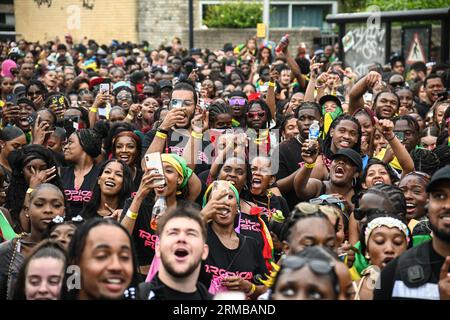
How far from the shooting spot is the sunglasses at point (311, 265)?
150 inches

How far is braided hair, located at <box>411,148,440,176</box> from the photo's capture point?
786cm

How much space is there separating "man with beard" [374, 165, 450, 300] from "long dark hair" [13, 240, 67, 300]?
5.48 feet

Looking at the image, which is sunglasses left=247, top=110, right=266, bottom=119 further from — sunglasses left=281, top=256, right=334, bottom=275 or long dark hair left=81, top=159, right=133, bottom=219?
sunglasses left=281, top=256, right=334, bottom=275

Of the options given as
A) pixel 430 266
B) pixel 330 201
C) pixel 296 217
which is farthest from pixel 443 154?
pixel 430 266

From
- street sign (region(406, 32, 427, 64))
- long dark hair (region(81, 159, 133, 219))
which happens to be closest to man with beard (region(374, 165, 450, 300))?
long dark hair (region(81, 159, 133, 219))

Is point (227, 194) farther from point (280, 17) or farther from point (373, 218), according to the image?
point (280, 17)

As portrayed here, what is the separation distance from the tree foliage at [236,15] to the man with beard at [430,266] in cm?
2479

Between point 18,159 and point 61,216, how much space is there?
1.51 m

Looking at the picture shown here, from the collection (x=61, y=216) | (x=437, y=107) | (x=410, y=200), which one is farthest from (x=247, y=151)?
(x=437, y=107)

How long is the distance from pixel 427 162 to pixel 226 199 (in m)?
2.66

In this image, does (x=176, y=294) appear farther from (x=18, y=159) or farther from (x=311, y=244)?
(x=18, y=159)

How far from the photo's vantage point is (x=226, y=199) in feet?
19.6

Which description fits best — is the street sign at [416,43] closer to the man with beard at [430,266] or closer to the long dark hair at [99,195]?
the long dark hair at [99,195]

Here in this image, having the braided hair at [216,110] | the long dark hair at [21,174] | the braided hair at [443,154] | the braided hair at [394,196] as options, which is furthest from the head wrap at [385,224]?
the braided hair at [216,110]
